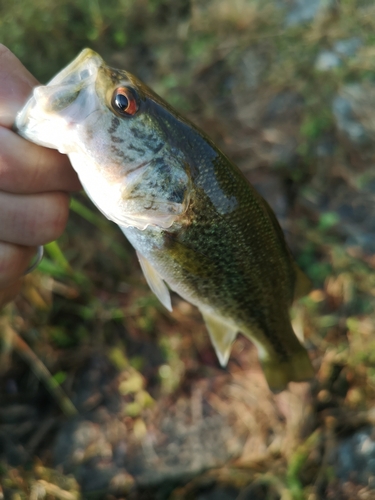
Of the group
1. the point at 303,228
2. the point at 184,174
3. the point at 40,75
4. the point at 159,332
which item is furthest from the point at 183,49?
the point at 184,174

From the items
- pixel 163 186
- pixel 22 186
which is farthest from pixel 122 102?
pixel 22 186

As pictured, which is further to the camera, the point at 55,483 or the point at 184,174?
the point at 55,483

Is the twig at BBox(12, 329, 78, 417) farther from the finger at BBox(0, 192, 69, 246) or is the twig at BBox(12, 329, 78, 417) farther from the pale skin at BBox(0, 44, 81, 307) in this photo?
the finger at BBox(0, 192, 69, 246)

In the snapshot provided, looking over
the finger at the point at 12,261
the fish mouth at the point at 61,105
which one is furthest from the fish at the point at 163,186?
the finger at the point at 12,261

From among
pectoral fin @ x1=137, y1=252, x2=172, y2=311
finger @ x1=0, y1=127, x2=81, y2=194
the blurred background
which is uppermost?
finger @ x1=0, y1=127, x2=81, y2=194

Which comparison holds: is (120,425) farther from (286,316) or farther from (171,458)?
(286,316)

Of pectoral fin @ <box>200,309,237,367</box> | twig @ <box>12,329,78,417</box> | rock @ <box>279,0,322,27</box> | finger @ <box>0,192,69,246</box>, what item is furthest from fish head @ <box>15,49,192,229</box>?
rock @ <box>279,0,322,27</box>

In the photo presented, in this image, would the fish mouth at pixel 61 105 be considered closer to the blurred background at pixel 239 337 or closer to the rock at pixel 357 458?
the blurred background at pixel 239 337
